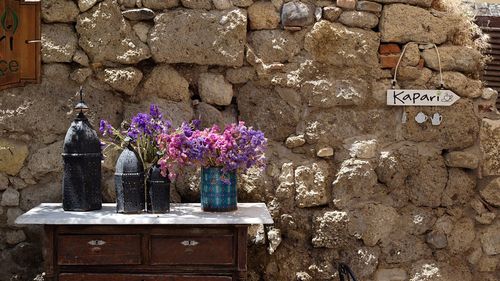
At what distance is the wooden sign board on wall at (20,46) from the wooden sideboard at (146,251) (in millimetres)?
897

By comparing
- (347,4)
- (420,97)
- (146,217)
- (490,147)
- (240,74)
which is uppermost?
(347,4)

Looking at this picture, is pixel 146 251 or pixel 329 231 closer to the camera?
pixel 146 251

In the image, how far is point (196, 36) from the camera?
3506 millimetres

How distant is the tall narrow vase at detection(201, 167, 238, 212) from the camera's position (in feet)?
10.2

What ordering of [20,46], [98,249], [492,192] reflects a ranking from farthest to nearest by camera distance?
1. [492,192]
2. [20,46]
3. [98,249]

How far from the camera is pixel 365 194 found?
11.6ft

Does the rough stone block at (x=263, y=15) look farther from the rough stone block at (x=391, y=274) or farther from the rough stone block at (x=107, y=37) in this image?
the rough stone block at (x=391, y=274)

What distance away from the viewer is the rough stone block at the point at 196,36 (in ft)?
11.5

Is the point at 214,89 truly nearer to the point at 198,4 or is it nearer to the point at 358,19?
the point at 198,4

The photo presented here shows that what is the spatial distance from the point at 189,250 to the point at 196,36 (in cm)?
120

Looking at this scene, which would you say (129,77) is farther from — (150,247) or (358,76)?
(358,76)

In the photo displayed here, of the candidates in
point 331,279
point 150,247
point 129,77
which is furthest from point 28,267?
point 331,279

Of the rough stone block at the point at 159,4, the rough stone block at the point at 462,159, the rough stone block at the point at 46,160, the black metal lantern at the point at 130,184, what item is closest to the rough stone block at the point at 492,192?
the rough stone block at the point at 462,159

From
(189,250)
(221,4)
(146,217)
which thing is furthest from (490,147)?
(146,217)
